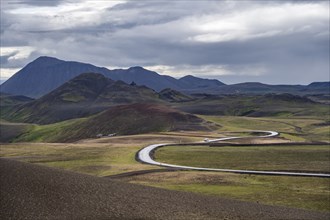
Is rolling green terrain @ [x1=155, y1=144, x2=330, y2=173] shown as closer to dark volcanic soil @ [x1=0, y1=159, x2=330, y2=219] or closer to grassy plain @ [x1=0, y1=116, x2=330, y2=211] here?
grassy plain @ [x1=0, y1=116, x2=330, y2=211]

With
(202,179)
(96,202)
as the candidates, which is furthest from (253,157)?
(96,202)

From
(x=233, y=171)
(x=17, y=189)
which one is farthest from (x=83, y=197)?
(x=233, y=171)

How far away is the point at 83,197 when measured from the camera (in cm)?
5191

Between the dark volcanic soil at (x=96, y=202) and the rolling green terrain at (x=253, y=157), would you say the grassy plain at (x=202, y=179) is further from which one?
the dark volcanic soil at (x=96, y=202)

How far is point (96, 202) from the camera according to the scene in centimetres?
5097

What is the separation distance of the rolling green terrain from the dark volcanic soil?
44.5 meters

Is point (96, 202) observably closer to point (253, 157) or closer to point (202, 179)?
point (202, 179)

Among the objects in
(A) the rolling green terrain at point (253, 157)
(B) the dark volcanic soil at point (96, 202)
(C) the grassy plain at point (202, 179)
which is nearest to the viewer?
(B) the dark volcanic soil at point (96, 202)

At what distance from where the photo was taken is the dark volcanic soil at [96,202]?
4719 cm

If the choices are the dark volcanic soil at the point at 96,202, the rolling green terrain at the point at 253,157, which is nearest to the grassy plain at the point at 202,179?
the rolling green terrain at the point at 253,157

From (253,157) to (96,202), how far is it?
76.8 metres

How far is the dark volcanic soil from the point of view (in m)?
47.2

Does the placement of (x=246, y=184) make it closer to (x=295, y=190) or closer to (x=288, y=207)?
(x=295, y=190)

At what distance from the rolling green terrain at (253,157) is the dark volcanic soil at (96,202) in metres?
44.5
